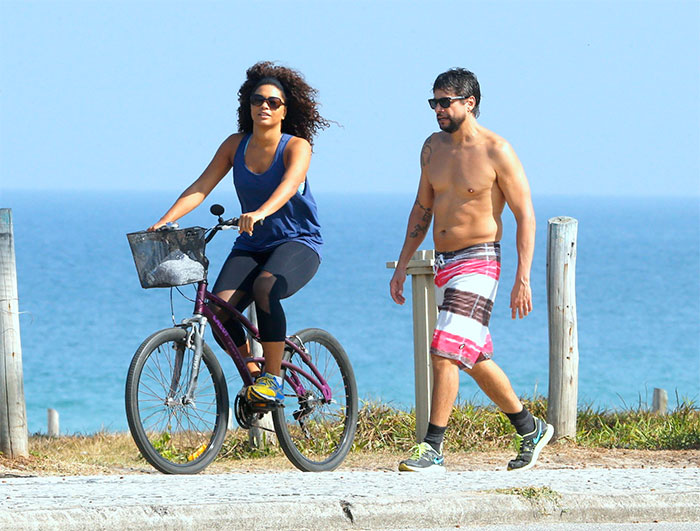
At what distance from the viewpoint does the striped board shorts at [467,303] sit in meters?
6.54

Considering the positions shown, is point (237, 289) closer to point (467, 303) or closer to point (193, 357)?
point (193, 357)

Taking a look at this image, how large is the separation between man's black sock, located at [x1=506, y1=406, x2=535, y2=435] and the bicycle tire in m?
1.12

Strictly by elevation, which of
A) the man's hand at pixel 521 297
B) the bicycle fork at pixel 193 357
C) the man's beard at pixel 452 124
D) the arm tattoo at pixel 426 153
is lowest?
the bicycle fork at pixel 193 357

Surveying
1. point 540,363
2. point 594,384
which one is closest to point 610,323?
point 540,363

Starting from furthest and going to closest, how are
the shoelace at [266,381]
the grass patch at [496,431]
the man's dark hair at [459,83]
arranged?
the grass patch at [496,431] → the shoelace at [266,381] → the man's dark hair at [459,83]

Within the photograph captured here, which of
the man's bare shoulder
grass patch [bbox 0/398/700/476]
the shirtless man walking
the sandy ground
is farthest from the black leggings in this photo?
grass patch [bbox 0/398/700/476]

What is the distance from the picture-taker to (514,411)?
698 centimetres

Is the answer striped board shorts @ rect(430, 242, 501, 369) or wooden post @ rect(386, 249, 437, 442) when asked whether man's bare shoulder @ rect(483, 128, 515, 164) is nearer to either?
striped board shorts @ rect(430, 242, 501, 369)

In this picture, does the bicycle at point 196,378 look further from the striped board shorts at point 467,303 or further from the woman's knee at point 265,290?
the striped board shorts at point 467,303

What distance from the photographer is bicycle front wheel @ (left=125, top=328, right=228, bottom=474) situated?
6359 millimetres

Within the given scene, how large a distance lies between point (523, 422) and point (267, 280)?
163cm

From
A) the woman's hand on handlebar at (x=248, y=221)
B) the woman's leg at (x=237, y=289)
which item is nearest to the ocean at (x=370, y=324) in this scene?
the woman's leg at (x=237, y=289)

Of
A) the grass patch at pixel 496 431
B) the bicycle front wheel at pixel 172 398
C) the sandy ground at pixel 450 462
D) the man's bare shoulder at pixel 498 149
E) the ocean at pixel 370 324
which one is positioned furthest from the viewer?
the ocean at pixel 370 324

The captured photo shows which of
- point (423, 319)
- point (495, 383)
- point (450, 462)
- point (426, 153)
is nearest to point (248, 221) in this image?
point (426, 153)
